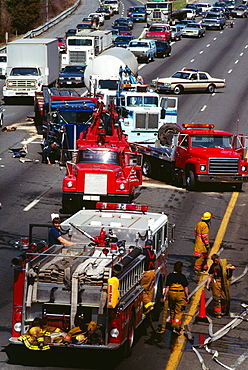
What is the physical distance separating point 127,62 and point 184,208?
24786mm

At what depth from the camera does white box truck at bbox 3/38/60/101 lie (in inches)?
1962

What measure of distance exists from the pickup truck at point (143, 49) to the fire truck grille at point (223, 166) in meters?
38.9

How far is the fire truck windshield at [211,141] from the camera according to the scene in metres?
31.6

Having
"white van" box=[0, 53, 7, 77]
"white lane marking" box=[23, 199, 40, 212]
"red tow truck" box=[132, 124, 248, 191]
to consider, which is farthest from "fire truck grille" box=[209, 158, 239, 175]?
"white van" box=[0, 53, 7, 77]

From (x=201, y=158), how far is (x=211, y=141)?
1263mm

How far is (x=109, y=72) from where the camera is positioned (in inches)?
1896

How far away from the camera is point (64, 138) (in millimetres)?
35781

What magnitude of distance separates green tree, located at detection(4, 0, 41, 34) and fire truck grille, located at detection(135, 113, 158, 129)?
2442 inches

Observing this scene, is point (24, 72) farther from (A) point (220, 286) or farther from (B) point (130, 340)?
(B) point (130, 340)

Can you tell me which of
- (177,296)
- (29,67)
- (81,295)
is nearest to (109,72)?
(29,67)

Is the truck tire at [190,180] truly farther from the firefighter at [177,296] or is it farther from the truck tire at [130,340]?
the truck tire at [130,340]

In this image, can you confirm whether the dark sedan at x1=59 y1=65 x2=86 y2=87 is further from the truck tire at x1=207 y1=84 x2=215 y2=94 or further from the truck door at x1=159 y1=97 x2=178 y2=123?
the truck door at x1=159 y1=97 x2=178 y2=123

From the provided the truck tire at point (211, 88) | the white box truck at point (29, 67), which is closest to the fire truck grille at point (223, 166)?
the white box truck at point (29, 67)

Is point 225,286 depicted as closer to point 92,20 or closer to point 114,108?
point 114,108
